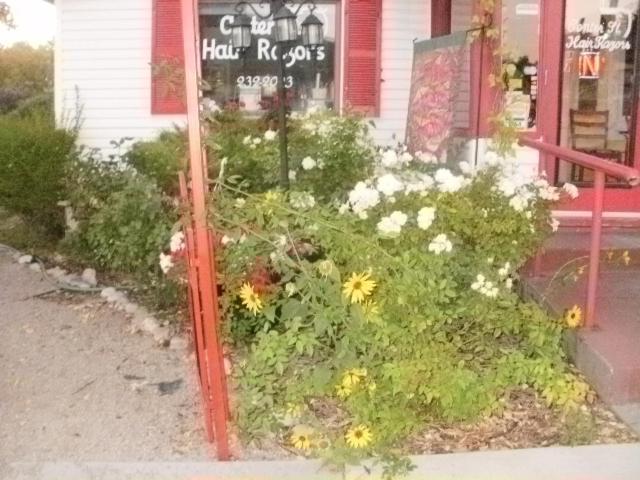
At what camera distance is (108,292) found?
25.5ft

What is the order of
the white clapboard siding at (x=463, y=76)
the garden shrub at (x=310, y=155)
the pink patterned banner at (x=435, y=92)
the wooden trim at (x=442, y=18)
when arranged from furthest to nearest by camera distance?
the wooden trim at (x=442, y=18)
the white clapboard siding at (x=463, y=76)
the pink patterned banner at (x=435, y=92)
the garden shrub at (x=310, y=155)

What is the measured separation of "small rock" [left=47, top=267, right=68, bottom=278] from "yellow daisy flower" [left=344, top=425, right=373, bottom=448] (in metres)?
4.75

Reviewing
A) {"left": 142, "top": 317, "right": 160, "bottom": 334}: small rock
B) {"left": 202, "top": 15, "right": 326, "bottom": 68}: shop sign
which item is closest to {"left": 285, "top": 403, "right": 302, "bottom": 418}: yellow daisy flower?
{"left": 142, "top": 317, "right": 160, "bottom": 334}: small rock

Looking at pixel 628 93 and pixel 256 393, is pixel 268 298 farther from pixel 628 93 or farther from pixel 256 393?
pixel 628 93

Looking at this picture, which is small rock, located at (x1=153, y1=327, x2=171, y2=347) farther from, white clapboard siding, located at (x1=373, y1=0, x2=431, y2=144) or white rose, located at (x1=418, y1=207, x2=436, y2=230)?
white clapboard siding, located at (x1=373, y1=0, x2=431, y2=144)

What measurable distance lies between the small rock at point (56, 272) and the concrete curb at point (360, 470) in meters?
4.37

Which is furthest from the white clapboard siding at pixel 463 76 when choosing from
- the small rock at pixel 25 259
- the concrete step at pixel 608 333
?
the small rock at pixel 25 259

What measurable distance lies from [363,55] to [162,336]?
4.60 metres

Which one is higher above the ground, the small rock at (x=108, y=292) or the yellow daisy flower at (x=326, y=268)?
the yellow daisy flower at (x=326, y=268)

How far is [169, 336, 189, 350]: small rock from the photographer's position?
20.7ft

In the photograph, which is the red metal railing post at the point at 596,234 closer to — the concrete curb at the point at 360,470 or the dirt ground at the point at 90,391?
the concrete curb at the point at 360,470

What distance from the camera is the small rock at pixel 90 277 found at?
8.35 m

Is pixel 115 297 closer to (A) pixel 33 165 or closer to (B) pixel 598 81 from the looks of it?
(A) pixel 33 165

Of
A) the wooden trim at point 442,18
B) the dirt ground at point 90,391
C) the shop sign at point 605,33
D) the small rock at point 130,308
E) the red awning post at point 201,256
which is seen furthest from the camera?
the wooden trim at point 442,18
